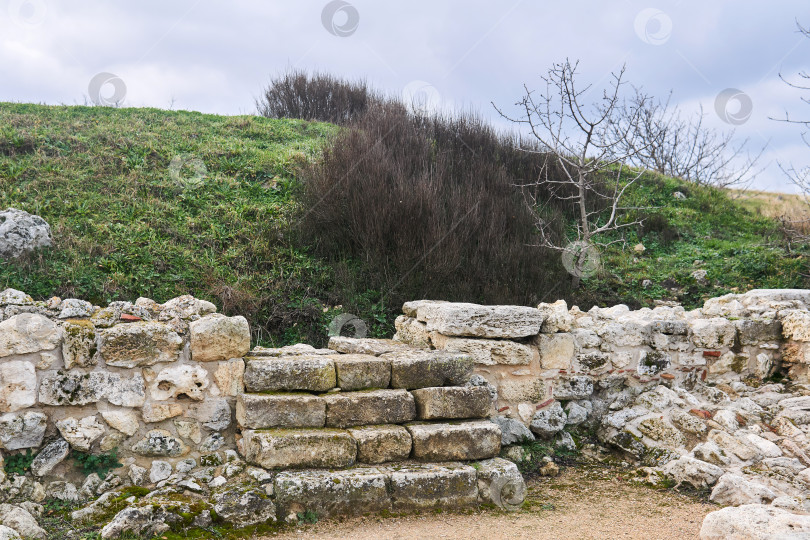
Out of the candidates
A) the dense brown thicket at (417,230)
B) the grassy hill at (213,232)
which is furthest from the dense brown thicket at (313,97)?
the dense brown thicket at (417,230)

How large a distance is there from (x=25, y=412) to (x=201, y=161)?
265 inches

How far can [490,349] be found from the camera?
454 centimetres

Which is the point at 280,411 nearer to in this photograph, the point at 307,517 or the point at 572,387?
the point at 307,517

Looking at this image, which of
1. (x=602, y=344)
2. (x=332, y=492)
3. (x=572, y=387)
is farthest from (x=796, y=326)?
(x=332, y=492)

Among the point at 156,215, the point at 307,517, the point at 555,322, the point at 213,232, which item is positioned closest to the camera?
the point at 307,517

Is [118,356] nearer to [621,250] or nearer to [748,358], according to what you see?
[748,358]

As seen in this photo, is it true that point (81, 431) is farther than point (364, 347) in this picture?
No

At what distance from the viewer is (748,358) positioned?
5.30m

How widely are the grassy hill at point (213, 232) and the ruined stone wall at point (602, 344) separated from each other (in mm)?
2089

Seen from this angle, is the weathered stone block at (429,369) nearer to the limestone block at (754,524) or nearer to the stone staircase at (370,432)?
the stone staircase at (370,432)

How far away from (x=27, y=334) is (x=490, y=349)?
3.09m

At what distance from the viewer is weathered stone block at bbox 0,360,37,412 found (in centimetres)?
326

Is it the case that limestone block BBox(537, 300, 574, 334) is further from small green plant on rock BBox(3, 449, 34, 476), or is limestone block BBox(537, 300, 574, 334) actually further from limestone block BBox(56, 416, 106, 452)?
small green plant on rock BBox(3, 449, 34, 476)

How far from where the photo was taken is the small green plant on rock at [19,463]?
3270mm
